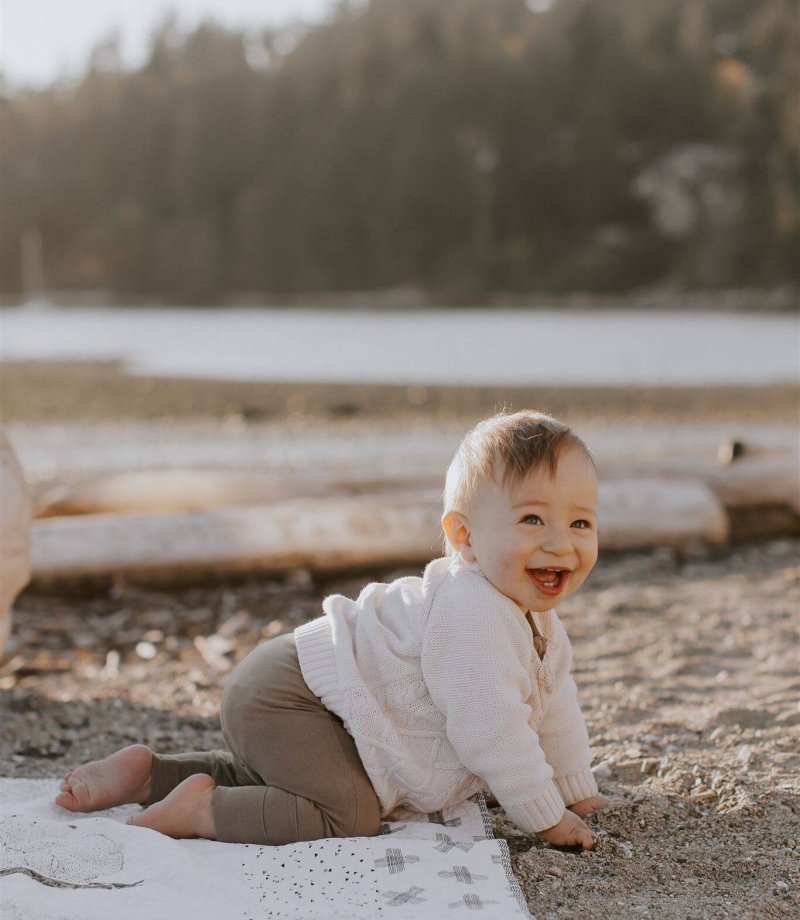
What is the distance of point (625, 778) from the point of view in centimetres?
248

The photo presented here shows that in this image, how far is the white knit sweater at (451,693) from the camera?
6.62 ft

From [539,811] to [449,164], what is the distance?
192 feet

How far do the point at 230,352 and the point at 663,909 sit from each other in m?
24.3

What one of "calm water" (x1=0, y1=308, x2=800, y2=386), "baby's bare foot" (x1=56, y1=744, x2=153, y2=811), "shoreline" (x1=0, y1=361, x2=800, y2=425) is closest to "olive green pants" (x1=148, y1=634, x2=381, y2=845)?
"baby's bare foot" (x1=56, y1=744, x2=153, y2=811)

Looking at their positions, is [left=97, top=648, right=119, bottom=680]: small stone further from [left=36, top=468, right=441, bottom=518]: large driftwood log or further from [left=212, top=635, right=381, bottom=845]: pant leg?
[left=212, top=635, right=381, bottom=845]: pant leg

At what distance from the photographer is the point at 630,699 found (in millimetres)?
A: 3023

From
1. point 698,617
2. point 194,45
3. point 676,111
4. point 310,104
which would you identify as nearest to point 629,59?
point 676,111

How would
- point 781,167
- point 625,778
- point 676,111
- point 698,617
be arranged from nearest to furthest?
point 625,778
point 698,617
point 781,167
point 676,111

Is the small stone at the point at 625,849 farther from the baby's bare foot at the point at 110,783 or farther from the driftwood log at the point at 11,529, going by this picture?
the driftwood log at the point at 11,529

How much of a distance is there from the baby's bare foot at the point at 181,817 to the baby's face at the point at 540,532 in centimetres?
72

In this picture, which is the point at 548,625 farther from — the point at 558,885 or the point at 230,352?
the point at 230,352

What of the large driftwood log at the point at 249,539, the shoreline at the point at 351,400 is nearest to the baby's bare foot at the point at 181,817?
the large driftwood log at the point at 249,539

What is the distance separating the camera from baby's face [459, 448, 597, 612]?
6.61ft

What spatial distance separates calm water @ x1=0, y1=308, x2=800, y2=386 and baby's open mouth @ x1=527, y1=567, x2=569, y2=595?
1474 cm
